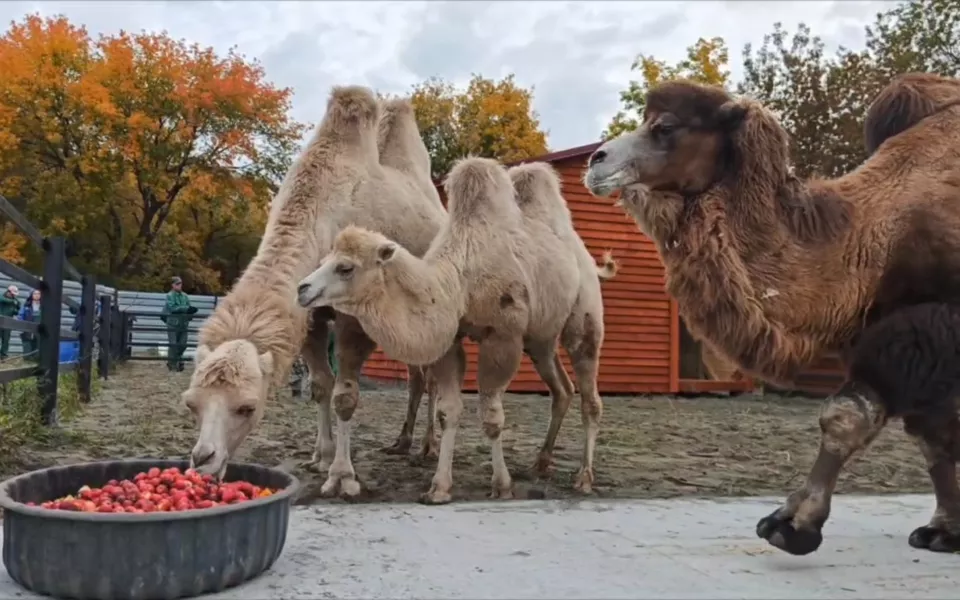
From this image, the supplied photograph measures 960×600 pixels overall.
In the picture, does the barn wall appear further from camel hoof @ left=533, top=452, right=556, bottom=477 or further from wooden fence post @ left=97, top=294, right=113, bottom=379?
camel hoof @ left=533, top=452, right=556, bottom=477

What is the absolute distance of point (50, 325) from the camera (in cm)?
771

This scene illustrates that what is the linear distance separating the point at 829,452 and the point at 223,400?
2.88 metres

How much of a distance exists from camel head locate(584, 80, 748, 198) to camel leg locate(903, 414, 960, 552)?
1610mm

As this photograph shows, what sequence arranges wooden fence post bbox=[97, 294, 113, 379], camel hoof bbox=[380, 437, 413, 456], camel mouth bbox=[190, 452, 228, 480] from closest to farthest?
camel mouth bbox=[190, 452, 228, 480] → camel hoof bbox=[380, 437, 413, 456] → wooden fence post bbox=[97, 294, 113, 379]

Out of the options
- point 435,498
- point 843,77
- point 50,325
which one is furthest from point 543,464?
point 843,77

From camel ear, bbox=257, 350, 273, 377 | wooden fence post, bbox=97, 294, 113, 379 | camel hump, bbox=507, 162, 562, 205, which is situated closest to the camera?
camel ear, bbox=257, 350, 273, 377

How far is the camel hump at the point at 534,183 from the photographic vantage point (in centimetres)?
714

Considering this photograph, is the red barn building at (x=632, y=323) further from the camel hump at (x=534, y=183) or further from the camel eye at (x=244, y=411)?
the camel eye at (x=244, y=411)

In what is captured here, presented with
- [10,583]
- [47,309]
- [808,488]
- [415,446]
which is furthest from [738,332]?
[47,309]

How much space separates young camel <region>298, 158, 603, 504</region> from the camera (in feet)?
17.1

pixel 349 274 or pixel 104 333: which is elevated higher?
pixel 349 274

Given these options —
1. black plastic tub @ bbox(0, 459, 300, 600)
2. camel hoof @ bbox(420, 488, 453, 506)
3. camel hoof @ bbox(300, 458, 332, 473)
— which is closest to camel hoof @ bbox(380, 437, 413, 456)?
camel hoof @ bbox(300, 458, 332, 473)

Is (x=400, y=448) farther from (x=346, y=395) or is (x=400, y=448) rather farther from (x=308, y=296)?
(x=308, y=296)

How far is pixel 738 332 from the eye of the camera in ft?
12.6
